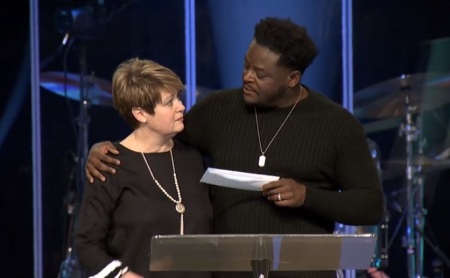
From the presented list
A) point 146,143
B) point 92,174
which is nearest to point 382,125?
point 146,143

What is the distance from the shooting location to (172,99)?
9.14 feet

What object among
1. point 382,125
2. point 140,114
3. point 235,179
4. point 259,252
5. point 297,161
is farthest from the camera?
point 382,125

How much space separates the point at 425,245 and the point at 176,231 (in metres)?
3.01

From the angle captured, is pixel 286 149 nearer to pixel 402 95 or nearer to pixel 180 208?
pixel 180 208

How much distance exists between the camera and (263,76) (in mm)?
2848

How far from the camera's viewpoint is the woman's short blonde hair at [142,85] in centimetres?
276

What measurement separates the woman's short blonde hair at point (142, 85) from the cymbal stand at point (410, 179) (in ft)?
8.89

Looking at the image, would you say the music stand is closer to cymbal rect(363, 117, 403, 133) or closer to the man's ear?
the man's ear

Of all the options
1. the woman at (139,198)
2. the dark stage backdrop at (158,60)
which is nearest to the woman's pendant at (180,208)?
the woman at (139,198)

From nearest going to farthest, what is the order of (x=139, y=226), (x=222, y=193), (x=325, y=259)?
(x=325, y=259) < (x=139, y=226) < (x=222, y=193)

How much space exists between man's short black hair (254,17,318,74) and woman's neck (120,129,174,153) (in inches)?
15.3

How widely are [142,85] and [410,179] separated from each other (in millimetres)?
2853

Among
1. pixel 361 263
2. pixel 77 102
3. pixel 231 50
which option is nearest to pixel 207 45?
pixel 231 50

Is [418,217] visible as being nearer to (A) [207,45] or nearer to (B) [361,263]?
(A) [207,45]
